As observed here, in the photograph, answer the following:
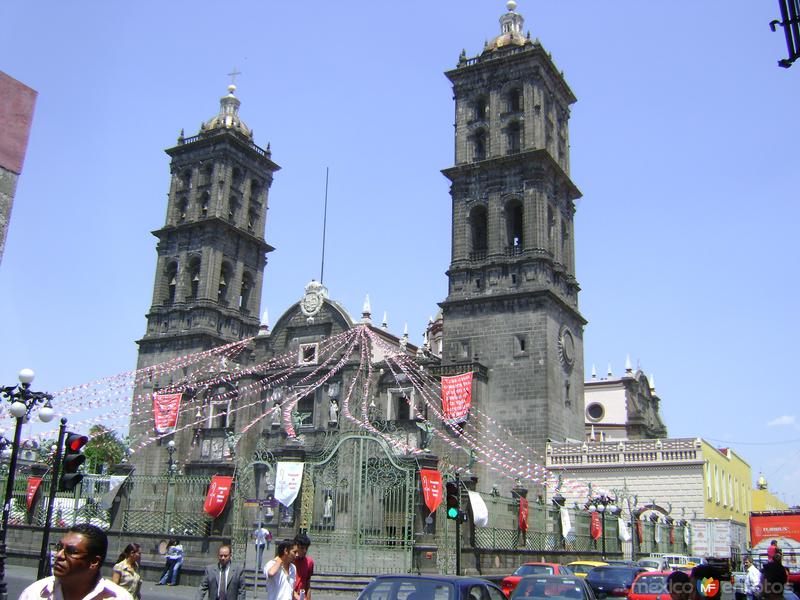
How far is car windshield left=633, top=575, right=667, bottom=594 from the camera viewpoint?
16.3 meters

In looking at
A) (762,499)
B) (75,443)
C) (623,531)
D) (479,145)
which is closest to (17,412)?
(75,443)

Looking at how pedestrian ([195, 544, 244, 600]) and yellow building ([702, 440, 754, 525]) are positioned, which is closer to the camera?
pedestrian ([195, 544, 244, 600])

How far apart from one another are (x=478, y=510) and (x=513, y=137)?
2575cm

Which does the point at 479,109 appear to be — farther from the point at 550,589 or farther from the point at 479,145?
the point at 550,589

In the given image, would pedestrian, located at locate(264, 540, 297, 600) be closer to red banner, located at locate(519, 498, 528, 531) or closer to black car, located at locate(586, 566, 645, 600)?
black car, located at locate(586, 566, 645, 600)

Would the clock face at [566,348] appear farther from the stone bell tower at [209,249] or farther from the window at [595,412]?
the stone bell tower at [209,249]

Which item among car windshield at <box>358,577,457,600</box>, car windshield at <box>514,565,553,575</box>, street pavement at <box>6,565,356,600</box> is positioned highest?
car windshield at <box>358,577,457,600</box>

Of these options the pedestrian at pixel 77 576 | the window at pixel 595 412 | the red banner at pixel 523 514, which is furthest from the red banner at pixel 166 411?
the pedestrian at pixel 77 576

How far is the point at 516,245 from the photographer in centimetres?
4100

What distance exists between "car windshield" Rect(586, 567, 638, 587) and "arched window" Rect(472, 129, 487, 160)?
2743 centimetres

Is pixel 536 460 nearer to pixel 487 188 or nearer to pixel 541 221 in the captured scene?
pixel 541 221

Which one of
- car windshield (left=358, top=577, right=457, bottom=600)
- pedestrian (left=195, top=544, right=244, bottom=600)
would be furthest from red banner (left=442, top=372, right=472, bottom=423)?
pedestrian (left=195, top=544, right=244, bottom=600)

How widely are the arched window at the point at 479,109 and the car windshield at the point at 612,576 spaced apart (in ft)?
95.6

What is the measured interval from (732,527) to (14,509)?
3200 cm
